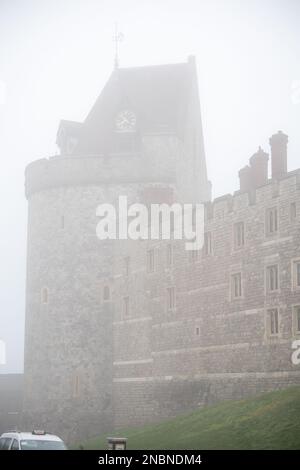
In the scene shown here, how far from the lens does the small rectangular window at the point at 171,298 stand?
47184mm

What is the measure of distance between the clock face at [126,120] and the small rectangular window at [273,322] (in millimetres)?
20649

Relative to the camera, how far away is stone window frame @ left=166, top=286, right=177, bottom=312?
47.1 metres

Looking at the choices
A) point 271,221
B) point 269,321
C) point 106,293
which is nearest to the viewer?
point 269,321

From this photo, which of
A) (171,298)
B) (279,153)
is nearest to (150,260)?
(171,298)

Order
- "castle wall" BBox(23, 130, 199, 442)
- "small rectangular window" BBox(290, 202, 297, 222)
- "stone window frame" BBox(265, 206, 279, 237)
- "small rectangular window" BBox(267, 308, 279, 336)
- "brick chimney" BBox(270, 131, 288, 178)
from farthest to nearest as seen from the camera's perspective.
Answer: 1. "castle wall" BBox(23, 130, 199, 442)
2. "brick chimney" BBox(270, 131, 288, 178)
3. "stone window frame" BBox(265, 206, 279, 237)
4. "small rectangular window" BBox(267, 308, 279, 336)
5. "small rectangular window" BBox(290, 202, 297, 222)

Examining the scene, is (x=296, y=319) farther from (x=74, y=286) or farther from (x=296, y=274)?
(x=74, y=286)

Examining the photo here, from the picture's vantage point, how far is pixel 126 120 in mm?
57031

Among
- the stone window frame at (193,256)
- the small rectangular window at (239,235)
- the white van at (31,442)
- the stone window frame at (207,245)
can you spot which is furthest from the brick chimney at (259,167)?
the white van at (31,442)

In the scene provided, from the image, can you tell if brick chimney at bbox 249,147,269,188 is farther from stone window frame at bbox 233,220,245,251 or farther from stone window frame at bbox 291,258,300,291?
stone window frame at bbox 291,258,300,291

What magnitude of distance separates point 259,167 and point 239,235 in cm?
453


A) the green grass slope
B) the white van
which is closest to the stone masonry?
the green grass slope

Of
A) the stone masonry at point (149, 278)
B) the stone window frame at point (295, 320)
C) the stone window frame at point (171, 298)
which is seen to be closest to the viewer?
the stone window frame at point (295, 320)

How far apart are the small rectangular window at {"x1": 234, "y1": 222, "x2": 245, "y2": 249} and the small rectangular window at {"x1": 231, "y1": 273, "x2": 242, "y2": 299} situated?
1.29 meters

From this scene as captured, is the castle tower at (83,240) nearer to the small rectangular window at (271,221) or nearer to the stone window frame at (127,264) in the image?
the stone window frame at (127,264)
